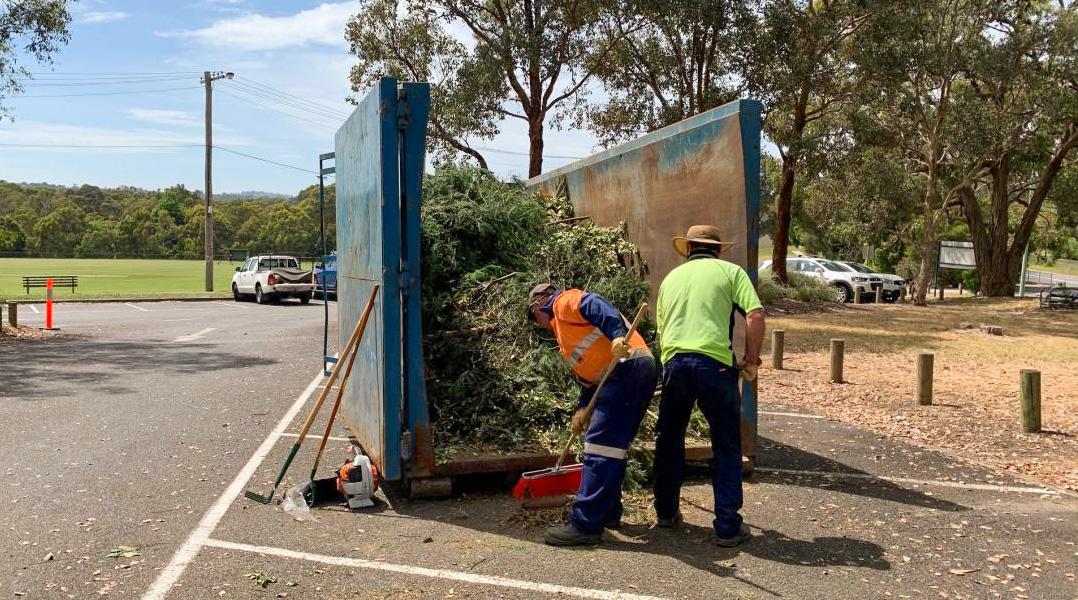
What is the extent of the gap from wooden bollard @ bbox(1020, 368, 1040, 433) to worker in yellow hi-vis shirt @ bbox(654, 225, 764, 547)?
4446 mm

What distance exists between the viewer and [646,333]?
727 cm

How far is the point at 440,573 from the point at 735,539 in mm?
1643

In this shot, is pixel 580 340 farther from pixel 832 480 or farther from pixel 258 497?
pixel 832 480

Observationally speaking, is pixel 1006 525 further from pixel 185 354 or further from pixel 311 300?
pixel 311 300

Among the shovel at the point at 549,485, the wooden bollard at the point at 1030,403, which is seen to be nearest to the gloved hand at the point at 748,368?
the shovel at the point at 549,485

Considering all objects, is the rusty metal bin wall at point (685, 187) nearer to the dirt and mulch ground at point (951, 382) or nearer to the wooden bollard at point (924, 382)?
the dirt and mulch ground at point (951, 382)

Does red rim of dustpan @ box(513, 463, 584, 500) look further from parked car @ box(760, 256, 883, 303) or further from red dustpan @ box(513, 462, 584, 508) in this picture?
parked car @ box(760, 256, 883, 303)

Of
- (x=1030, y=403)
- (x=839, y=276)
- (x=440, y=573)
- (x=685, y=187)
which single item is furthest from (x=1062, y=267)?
(x=440, y=573)

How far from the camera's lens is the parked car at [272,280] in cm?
2733

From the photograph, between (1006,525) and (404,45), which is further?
(404,45)

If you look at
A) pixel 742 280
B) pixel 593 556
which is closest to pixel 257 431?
pixel 593 556

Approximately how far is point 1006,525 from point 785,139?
62.1 ft

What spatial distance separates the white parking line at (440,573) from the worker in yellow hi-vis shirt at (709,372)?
997 mm

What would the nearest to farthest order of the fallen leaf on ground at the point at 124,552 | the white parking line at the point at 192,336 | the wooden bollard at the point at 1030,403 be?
1. the fallen leaf on ground at the point at 124,552
2. the wooden bollard at the point at 1030,403
3. the white parking line at the point at 192,336
